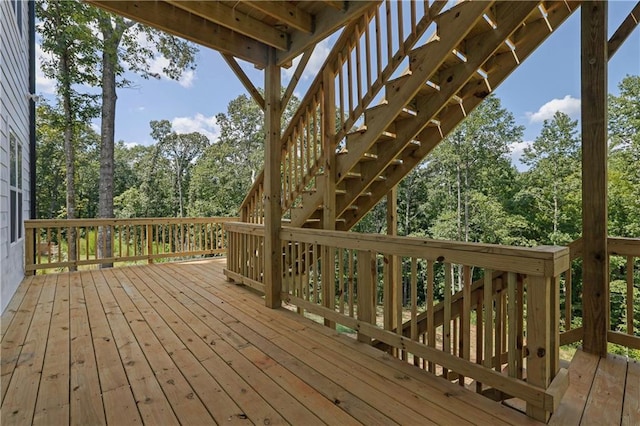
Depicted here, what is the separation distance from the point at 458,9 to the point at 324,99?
1444 millimetres

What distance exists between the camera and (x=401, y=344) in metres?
2.21

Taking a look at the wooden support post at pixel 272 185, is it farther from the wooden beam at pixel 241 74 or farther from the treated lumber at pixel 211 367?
the treated lumber at pixel 211 367

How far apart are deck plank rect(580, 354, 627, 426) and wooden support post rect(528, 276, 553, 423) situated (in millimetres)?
271

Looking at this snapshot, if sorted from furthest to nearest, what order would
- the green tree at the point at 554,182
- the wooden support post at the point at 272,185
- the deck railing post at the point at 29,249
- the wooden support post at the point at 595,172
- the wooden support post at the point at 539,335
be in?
the green tree at the point at 554,182 < the deck railing post at the point at 29,249 < the wooden support post at the point at 272,185 < the wooden support post at the point at 595,172 < the wooden support post at the point at 539,335

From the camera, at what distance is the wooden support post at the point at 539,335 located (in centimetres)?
158

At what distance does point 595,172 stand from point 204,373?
299 centimetres

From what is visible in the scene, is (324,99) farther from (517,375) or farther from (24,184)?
(24,184)

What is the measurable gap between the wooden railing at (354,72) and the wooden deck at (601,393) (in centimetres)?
263

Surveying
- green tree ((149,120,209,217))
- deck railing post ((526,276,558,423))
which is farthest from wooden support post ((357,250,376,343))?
green tree ((149,120,209,217))

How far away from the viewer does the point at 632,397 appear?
182 cm

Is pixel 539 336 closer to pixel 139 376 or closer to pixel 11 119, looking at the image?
pixel 139 376

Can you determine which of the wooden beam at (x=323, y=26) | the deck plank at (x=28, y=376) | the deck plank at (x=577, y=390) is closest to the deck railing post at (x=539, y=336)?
the deck plank at (x=577, y=390)

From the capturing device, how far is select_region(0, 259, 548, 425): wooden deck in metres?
1.63

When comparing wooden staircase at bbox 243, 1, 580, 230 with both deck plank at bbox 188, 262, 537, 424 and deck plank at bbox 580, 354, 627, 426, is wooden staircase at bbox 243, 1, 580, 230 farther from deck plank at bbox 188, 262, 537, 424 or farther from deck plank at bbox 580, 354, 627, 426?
deck plank at bbox 580, 354, 627, 426
